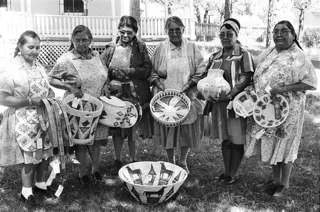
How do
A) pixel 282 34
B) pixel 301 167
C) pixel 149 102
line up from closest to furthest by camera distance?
pixel 282 34, pixel 149 102, pixel 301 167

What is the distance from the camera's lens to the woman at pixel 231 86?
140 inches

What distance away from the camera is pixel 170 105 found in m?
3.88

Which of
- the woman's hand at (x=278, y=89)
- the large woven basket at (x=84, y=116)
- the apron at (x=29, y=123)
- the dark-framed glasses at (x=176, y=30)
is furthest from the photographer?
the dark-framed glasses at (x=176, y=30)

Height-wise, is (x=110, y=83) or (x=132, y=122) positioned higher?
(x=110, y=83)

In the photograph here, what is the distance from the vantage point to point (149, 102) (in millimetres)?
4113

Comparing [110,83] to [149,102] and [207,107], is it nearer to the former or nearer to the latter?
[149,102]

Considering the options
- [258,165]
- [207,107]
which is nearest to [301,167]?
[258,165]

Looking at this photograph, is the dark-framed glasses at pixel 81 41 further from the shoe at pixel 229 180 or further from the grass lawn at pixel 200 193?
the shoe at pixel 229 180

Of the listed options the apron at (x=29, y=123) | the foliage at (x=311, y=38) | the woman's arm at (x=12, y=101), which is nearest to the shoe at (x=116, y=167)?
the apron at (x=29, y=123)

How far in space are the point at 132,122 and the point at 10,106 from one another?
1.28 metres

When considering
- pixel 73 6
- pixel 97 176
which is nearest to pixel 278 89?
pixel 97 176

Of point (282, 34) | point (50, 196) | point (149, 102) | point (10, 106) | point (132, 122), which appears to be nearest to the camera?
point (10, 106)

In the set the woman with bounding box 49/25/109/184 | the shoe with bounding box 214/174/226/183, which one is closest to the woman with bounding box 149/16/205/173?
the shoe with bounding box 214/174/226/183

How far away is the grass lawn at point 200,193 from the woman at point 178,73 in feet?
1.74
